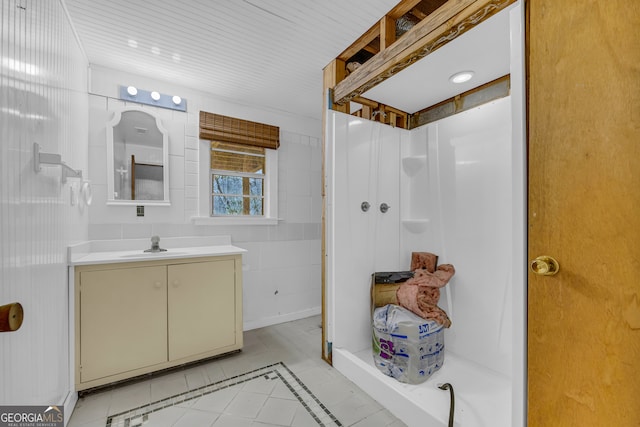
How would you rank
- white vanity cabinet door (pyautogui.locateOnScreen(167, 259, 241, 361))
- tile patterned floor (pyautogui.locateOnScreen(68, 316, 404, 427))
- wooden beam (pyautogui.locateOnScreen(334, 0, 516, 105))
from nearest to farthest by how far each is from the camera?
1. wooden beam (pyautogui.locateOnScreen(334, 0, 516, 105))
2. tile patterned floor (pyautogui.locateOnScreen(68, 316, 404, 427))
3. white vanity cabinet door (pyautogui.locateOnScreen(167, 259, 241, 361))

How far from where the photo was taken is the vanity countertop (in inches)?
68.6

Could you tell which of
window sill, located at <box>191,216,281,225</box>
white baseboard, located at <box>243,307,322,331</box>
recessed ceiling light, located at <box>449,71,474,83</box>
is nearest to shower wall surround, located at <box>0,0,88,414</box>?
window sill, located at <box>191,216,281,225</box>

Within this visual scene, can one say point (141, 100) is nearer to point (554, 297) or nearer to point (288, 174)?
point (288, 174)

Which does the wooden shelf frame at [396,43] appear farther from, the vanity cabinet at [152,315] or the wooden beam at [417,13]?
the vanity cabinet at [152,315]

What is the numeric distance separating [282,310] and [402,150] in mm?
2125

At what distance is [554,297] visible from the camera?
88 cm

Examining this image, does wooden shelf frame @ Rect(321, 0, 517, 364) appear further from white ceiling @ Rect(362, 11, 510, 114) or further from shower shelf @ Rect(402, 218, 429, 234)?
shower shelf @ Rect(402, 218, 429, 234)

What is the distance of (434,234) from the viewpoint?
2.24m

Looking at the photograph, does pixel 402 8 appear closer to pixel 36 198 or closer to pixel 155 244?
pixel 36 198

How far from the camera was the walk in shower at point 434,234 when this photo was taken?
1756 millimetres

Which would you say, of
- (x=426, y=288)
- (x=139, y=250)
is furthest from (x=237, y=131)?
(x=426, y=288)

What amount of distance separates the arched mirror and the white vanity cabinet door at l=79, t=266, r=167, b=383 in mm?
768

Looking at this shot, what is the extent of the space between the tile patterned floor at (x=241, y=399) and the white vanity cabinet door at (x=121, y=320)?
19cm

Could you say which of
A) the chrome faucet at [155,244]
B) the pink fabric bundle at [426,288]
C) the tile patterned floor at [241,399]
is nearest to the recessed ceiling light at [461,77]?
the pink fabric bundle at [426,288]
